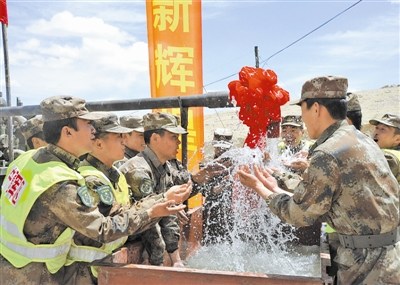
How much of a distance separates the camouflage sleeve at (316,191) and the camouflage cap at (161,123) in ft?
5.21

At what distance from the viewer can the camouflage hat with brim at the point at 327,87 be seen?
225 cm

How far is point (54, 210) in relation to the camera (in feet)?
7.17

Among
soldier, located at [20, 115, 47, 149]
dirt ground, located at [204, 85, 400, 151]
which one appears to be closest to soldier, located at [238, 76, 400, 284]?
soldier, located at [20, 115, 47, 149]

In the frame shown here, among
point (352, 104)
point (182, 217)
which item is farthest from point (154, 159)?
point (352, 104)

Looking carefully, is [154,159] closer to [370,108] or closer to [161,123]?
[161,123]

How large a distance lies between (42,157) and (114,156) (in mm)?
583

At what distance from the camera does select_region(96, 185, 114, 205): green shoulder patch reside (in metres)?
2.38

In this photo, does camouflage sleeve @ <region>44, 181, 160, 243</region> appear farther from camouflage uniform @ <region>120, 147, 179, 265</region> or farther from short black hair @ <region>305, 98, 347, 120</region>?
short black hair @ <region>305, 98, 347, 120</region>

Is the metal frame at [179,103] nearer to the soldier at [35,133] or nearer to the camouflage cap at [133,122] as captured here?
the camouflage cap at [133,122]

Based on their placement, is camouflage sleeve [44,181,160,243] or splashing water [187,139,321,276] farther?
splashing water [187,139,321,276]

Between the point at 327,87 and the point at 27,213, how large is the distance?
5.72 ft

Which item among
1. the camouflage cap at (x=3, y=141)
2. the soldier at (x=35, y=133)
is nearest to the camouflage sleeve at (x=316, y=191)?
the soldier at (x=35, y=133)

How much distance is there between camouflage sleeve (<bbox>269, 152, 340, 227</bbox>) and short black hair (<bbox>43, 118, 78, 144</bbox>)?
1.34m

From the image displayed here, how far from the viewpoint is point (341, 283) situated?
2.26m
